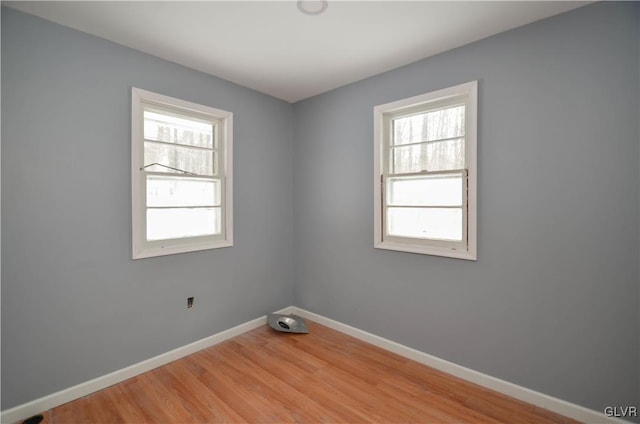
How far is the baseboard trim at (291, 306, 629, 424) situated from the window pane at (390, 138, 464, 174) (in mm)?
1652

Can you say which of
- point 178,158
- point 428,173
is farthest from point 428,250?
point 178,158

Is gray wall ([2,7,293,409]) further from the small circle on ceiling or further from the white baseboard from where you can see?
the small circle on ceiling

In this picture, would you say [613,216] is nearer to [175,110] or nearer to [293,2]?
[293,2]

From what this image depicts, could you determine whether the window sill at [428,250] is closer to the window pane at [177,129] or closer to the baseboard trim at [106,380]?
the baseboard trim at [106,380]

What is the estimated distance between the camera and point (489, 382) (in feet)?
7.24

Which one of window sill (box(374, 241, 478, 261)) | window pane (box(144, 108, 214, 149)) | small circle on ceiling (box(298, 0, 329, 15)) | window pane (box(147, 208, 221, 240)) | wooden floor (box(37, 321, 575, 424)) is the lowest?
wooden floor (box(37, 321, 575, 424))

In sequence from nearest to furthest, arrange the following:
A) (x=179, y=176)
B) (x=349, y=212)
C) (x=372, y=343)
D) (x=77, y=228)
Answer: (x=77, y=228) < (x=179, y=176) < (x=372, y=343) < (x=349, y=212)

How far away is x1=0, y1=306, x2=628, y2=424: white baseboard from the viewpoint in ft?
6.13

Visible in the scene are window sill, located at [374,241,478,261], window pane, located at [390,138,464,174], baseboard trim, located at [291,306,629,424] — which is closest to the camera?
baseboard trim, located at [291,306,629,424]

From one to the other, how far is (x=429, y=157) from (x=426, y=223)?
0.59 meters

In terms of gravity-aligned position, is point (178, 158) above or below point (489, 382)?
above

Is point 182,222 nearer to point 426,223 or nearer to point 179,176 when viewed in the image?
point 179,176

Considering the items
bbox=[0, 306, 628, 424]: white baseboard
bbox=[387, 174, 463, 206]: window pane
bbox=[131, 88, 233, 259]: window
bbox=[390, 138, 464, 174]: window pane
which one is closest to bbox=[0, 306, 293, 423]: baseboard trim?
bbox=[0, 306, 628, 424]: white baseboard

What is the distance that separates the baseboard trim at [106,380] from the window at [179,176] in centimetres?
91
